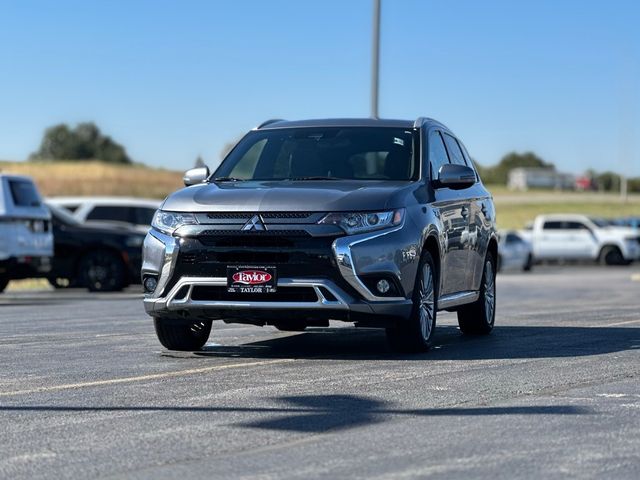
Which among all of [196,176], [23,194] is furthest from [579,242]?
[196,176]

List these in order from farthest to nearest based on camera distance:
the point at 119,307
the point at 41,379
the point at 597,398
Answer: the point at 119,307 < the point at 41,379 < the point at 597,398

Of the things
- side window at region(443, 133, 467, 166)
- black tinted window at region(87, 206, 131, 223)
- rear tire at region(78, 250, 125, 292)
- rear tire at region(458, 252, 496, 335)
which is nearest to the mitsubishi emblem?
side window at region(443, 133, 467, 166)

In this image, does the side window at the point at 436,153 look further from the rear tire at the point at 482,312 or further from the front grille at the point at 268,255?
the front grille at the point at 268,255

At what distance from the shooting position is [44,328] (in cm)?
1365

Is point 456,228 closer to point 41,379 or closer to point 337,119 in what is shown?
point 337,119

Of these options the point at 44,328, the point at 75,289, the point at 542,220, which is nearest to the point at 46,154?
the point at 542,220

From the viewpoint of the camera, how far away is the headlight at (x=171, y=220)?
34.4ft

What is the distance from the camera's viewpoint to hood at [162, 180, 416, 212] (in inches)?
405

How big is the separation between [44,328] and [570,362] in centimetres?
553

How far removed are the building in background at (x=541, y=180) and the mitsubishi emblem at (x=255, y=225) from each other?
156m

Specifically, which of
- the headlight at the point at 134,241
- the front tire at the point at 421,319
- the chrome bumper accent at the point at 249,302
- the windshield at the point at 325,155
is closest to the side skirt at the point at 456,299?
the front tire at the point at 421,319

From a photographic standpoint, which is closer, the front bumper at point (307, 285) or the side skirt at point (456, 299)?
the front bumper at point (307, 285)

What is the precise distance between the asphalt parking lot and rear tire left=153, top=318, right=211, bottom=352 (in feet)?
0.57

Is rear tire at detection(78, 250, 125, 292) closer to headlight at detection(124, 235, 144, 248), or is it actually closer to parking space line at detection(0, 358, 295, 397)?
headlight at detection(124, 235, 144, 248)
